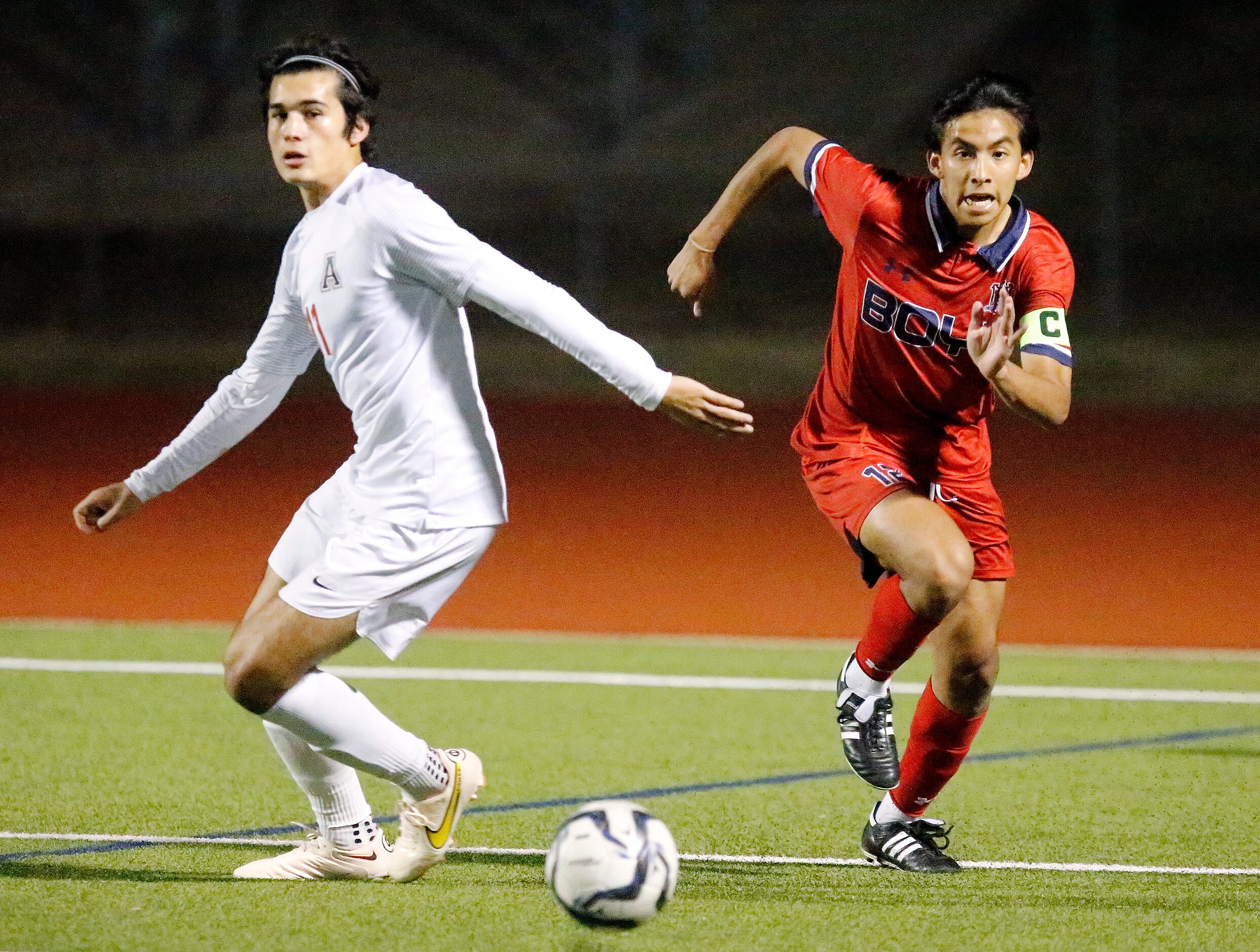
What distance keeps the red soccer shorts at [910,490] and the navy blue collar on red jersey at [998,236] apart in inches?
23.2

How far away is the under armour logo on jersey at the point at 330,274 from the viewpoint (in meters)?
3.94

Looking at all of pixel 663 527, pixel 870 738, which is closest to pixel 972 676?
pixel 870 738

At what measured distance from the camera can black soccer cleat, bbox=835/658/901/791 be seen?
4699 millimetres

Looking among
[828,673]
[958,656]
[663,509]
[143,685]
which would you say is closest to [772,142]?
[958,656]

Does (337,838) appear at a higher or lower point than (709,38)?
lower

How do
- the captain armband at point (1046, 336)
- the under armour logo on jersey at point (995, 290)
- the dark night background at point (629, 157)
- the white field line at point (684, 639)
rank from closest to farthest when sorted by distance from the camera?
the captain armband at point (1046, 336)
the under armour logo on jersey at point (995, 290)
the white field line at point (684, 639)
the dark night background at point (629, 157)

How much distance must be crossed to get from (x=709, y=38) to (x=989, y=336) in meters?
19.4

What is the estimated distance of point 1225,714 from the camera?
6.68 meters

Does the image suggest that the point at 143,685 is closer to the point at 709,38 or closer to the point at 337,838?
the point at 337,838

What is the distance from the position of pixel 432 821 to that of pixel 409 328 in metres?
1.22

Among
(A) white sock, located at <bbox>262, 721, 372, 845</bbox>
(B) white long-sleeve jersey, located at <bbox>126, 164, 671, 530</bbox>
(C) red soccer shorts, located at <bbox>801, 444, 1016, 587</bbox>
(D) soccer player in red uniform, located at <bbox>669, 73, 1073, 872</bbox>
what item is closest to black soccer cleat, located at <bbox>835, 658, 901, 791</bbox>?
(D) soccer player in red uniform, located at <bbox>669, 73, 1073, 872</bbox>

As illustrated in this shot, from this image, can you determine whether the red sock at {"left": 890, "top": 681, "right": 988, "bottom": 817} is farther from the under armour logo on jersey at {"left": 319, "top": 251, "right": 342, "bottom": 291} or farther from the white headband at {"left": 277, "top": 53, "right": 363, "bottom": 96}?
the white headband at {"left": 277, "top": 53, "right": 363, "bottom": 96}

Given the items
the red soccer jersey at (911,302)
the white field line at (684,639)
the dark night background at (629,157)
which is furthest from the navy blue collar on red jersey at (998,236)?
the dark night background at (629,157)

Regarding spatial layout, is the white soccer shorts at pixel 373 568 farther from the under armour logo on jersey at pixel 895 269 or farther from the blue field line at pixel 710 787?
the under armour logo on jersey at pixel 895 269
